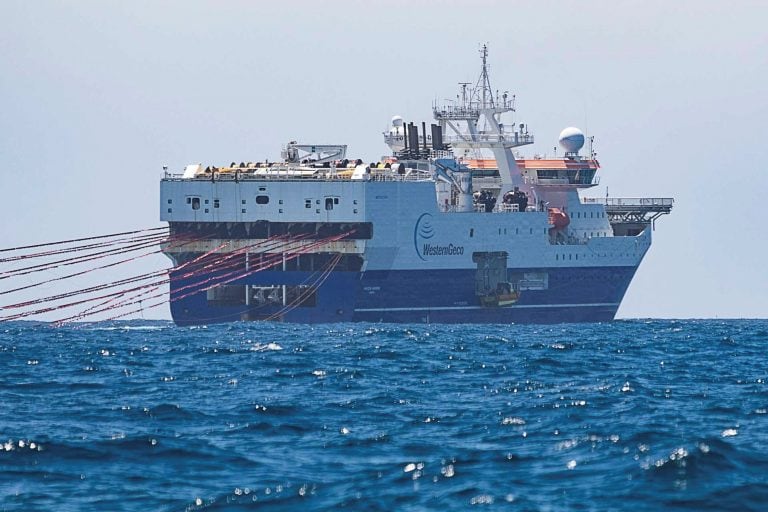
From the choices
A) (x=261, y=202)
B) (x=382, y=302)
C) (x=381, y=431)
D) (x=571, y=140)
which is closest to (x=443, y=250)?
(x=382, y=302)

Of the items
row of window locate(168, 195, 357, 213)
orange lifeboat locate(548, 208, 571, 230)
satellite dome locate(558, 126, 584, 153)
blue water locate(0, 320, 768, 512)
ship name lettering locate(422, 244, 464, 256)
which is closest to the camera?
blue water locate(0, 320, 768, 512)

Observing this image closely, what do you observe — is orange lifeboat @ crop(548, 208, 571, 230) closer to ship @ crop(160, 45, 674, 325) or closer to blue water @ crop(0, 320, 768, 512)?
ship @ crop(160, 45, 674, 325)

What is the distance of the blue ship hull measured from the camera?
77375 millimetres

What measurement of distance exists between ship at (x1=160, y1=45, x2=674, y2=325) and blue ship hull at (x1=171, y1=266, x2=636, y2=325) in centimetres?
7

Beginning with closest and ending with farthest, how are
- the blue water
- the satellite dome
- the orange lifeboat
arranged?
the blue water → the orange lifeboat → the satellite dome

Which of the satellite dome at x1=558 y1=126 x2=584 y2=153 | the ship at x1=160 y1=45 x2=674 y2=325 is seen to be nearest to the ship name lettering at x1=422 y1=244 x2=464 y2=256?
the ship at x1=160 y1=45 x2=674 y2=325

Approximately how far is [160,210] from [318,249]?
828 cm

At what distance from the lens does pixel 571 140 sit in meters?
95.9

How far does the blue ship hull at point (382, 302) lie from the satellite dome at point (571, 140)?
1125 cm

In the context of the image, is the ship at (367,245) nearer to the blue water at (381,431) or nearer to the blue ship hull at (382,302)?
the blue ship hull at (382,302)

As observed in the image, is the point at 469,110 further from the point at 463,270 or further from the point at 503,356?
the point at 503,356

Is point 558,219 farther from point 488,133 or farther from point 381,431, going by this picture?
point 381,431

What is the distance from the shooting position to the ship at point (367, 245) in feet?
252

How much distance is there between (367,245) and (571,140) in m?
22.8
